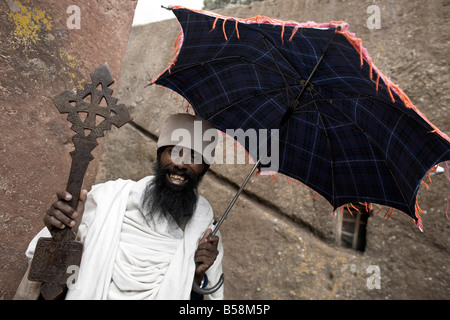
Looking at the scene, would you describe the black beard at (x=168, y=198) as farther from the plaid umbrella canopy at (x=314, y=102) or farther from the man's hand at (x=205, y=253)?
the plaid umbrella canopy at (x=314, y=102)

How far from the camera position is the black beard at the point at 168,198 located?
5.89ft

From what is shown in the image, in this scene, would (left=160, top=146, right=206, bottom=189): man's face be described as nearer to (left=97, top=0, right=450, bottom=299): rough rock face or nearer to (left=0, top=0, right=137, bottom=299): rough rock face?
(left=0, top=0, right=137, bottom=299): rough rock face

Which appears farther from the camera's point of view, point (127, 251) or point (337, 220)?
point (337, 220)

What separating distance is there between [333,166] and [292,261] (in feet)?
4.60

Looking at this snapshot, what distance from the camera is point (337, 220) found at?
9.84 feet

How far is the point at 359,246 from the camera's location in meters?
2.97

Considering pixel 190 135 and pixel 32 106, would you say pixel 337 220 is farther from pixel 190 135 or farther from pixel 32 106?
pixel 32 106

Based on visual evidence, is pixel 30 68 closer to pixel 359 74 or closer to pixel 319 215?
pixel 359 74

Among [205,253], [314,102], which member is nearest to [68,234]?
[205,253]

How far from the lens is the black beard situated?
5.89 ft

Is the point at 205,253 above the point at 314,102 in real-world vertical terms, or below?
below

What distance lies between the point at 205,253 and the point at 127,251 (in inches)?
17.3

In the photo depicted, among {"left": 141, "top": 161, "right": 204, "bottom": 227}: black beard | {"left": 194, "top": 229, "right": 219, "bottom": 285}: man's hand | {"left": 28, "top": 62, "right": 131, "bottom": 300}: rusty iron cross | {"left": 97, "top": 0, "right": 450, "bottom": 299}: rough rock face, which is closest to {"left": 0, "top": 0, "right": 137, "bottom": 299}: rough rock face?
{"left": 28, "top": 62, "right": 131, "bottom": 300}: rusty iron cross
